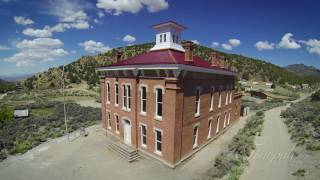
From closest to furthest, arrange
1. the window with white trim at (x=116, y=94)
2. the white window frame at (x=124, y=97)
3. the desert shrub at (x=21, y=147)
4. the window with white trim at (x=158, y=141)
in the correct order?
the window with white trim at (x=158, y=141) < the white window frame at (x=124, y=97) < the desert shrub at (x=21, y=147) < the window with white trim at (x=116, y=94)

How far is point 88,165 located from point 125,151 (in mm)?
3248

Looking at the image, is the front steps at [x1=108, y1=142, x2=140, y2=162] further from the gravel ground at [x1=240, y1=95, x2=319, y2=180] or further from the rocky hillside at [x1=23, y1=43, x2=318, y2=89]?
the rocky hillside at [x1=23, y1=43, x2=318, y2=89]

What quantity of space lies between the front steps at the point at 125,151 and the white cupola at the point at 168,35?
34.3ft

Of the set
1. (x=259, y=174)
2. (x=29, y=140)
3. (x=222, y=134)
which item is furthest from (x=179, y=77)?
(x=29, y=140)

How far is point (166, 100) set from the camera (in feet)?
51.6

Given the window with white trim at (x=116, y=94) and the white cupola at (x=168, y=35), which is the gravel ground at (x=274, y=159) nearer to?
the white cupola at (x=168, y=35)

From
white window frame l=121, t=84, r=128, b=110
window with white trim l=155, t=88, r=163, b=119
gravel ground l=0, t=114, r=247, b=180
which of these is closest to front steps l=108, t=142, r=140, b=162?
gravel ground l=0, t=114, r=247, b=180

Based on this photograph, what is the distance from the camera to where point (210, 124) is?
21625 mm

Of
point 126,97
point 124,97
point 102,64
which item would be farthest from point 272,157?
point 102,64

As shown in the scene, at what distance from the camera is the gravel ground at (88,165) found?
15492mm

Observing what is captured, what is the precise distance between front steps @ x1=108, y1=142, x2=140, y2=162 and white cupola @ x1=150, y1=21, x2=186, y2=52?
10443mm

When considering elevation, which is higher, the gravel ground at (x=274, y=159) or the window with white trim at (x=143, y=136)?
the window with white trim at (x=143, y=136)

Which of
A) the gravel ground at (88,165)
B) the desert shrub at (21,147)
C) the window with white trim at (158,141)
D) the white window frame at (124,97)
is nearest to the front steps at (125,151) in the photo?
the gravel ground at (88,165)

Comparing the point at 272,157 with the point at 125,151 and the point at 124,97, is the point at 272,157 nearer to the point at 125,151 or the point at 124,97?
the point at 125,151
